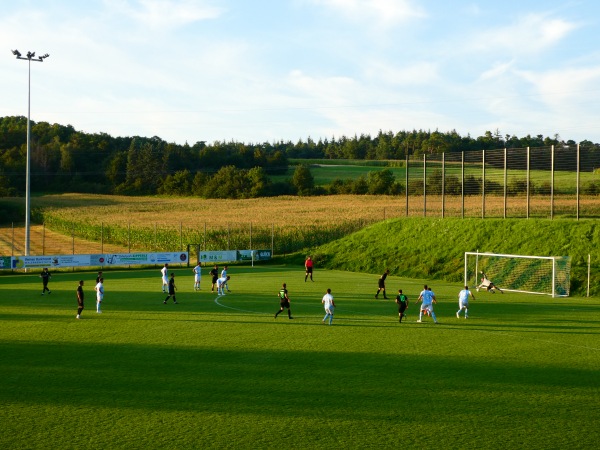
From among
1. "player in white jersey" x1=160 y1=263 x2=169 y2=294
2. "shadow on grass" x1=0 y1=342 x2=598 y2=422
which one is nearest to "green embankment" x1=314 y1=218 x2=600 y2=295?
"player in white jersey" x1=160 y1=263 x2=169 y2=294

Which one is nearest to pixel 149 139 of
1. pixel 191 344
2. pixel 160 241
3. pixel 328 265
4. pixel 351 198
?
pixel 351 198

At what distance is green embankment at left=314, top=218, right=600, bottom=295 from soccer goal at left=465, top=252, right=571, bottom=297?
76cm

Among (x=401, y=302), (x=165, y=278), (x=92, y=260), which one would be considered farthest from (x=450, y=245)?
(x=92, y=260)

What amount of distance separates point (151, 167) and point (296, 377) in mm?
115465

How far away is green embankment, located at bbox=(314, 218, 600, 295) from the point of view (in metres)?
40.9

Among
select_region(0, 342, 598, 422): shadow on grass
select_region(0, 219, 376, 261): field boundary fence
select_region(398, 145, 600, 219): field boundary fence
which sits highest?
select_region(398, 145, 600, 219): field boundary fence

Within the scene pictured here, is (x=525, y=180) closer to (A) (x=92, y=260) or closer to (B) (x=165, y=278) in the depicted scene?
(B) (x=165, y=278)

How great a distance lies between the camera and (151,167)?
127m

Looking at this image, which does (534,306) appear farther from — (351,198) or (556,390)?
(351,198)

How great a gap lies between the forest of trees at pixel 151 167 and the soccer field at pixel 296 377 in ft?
247

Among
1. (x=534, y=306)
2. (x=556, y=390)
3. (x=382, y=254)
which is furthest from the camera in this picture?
(x=382, y=254)

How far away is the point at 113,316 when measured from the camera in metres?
27.3

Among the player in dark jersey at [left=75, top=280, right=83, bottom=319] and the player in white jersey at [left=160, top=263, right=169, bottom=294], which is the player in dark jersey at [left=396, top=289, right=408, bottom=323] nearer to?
the player in dark jersey at [left=75, top=280, right=83, bottom=319]

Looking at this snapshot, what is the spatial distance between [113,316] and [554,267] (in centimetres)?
2432
